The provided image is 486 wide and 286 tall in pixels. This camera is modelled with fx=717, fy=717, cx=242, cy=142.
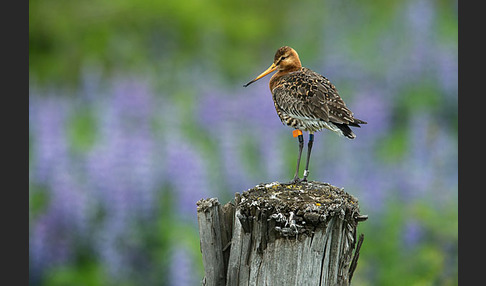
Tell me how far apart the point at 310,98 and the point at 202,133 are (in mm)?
2726

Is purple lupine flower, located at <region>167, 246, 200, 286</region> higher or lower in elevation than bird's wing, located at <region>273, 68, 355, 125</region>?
lower

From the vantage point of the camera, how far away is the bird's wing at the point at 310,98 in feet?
11.7

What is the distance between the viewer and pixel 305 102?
11.9 feet

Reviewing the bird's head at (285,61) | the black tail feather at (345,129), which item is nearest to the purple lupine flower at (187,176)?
the bird's head at (285,61)

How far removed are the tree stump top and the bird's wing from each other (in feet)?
1.46

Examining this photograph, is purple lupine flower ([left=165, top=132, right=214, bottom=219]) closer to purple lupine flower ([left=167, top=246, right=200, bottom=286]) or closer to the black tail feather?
purple lupine flower ([left=167, top=246, right=200, bottom=286])

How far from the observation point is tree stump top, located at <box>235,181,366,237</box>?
2.92m

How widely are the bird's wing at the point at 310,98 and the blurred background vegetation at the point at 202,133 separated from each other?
1.48 m

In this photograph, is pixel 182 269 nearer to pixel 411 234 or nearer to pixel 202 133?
pixel 411 234

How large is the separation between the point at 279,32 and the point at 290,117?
546 centimetres

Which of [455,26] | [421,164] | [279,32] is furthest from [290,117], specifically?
[279,32]

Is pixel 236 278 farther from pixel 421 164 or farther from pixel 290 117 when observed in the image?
pixel 421 164

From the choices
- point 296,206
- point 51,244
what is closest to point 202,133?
point 51,244

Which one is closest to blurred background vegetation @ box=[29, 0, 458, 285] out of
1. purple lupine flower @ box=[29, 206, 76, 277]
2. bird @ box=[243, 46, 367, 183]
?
purple lupine flower @ box=[29, 206, 76, 277]
